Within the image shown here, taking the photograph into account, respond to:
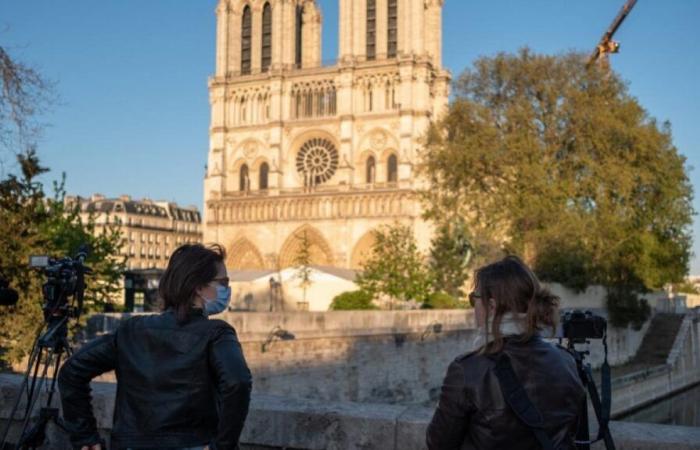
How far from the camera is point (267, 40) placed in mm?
62250

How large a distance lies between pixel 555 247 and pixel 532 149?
11.1 feet

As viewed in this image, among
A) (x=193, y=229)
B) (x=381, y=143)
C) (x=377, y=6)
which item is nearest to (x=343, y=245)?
(x=381, y=143)

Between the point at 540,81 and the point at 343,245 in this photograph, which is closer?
the point at 540,81

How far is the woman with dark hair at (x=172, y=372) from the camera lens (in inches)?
119

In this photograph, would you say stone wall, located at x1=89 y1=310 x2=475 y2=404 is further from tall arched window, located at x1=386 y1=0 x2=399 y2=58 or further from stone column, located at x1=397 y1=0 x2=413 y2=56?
tall arched window, located at x1=386 y1=0 x2=399 y2=58

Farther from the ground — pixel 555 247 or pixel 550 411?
pixel 555 247

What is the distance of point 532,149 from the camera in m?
29.1

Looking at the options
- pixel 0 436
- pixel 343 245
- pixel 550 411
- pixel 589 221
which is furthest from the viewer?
pixel 343 245

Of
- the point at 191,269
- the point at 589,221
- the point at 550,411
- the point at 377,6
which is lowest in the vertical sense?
the point at 550,411

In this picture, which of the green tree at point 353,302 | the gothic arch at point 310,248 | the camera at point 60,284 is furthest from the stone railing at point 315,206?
the camera at point 60,284

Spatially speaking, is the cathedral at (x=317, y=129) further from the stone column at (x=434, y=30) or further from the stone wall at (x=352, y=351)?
the stone wall at (x=352, y=351)

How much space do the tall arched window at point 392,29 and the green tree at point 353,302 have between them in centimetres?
2572

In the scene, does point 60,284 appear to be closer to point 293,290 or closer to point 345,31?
point 293,290

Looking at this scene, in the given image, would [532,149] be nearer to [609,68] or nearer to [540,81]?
[540,81]
